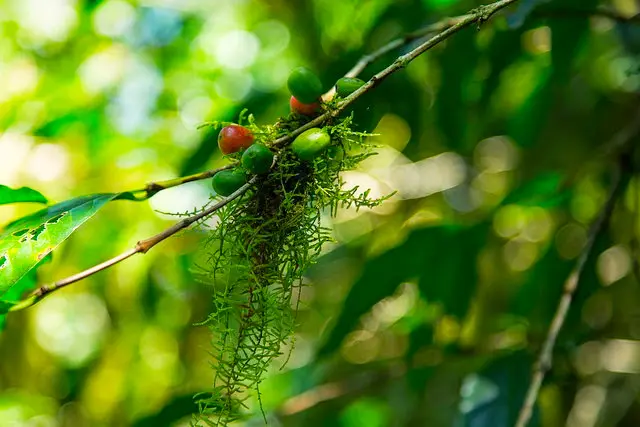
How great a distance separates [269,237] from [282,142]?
0.10 m

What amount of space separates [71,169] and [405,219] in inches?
31.1

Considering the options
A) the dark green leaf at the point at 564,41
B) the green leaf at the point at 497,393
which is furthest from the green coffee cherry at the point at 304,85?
the dark green leaf at the point at 564,41

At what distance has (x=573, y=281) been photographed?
3.11 feet

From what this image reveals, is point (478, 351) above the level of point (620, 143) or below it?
below

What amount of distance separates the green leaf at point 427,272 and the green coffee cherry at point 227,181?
0.52 m

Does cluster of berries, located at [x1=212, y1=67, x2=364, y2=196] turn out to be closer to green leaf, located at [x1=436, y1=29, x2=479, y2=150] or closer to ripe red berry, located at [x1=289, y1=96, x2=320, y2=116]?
ripe red berry, located at [x1=289, y1=96, x2=320, y2=116]

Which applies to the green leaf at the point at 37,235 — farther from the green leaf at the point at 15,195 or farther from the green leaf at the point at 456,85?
the green leaf at the point at 456,85

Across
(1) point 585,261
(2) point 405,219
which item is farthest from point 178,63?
(1) point 585,261

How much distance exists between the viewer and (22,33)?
2064 millimetres

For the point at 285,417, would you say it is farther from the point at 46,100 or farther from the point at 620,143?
the point at 46,100

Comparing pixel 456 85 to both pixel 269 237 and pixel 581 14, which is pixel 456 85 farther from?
pixel 269 237

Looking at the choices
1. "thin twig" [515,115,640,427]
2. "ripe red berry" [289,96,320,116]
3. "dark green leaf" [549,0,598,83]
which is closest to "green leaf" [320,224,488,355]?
"thin twig" [515,115,640,427]

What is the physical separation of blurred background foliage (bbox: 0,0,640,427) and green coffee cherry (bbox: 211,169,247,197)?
0.89ft

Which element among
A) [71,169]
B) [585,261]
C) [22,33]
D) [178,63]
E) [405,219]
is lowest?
[585,261]
